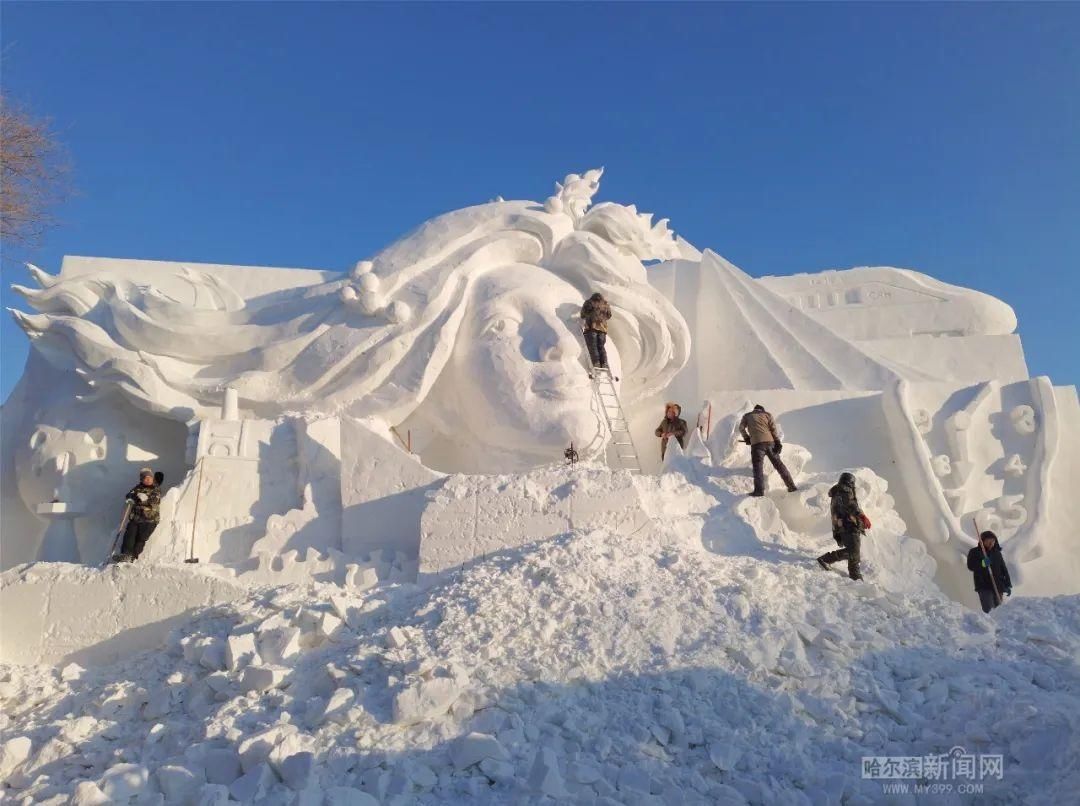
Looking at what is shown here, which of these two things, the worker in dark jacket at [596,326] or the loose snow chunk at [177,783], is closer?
the loose snow chunk at [177,783]

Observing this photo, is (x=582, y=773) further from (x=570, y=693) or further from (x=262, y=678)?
(x=262, y=678)

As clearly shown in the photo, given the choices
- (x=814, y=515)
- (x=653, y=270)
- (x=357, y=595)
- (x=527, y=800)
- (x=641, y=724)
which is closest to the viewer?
(x=527, y=800)

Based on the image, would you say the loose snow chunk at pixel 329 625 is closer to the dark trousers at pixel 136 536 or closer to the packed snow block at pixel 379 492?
the packed snow block at pixel 379 492

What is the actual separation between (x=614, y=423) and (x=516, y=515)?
232cm

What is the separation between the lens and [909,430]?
26.1 ft

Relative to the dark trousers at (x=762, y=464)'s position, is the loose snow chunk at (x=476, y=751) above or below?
below

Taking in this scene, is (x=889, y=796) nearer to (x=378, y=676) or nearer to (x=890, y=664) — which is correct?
(x=890, y=664)

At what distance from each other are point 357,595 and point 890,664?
3508 mm

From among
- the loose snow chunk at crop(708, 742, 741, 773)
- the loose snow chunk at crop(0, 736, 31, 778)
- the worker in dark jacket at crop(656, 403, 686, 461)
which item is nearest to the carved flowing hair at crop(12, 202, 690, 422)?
the worker in dark jacket at crop(656, 403, 686, 461)

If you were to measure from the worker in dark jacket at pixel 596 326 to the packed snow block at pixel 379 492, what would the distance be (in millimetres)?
2120

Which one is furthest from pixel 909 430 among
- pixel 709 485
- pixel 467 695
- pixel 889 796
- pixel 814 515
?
pixel 467 695

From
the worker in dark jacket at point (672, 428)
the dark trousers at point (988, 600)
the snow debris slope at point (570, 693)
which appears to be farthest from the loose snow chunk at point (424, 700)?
the worker in dark jacket at point (672, 428)

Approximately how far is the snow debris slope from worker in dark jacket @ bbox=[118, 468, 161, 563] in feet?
3.44

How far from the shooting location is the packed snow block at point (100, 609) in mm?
6176
